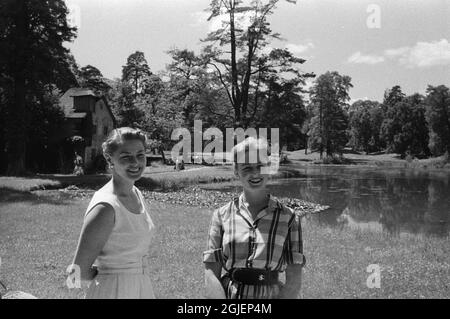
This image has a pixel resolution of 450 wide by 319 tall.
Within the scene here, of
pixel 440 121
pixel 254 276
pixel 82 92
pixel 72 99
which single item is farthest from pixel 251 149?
pixel 440 121

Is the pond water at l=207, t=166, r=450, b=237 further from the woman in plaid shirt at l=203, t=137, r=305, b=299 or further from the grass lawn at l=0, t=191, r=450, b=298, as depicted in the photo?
the woman in plaid shirt at l=203, t=137, r=305, b=299

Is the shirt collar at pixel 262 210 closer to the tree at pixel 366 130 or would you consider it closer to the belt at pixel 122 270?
the belt at pixel 122 270

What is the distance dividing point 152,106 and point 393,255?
42.7 metres

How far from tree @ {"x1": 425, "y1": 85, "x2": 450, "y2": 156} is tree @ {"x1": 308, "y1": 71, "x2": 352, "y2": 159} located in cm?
1405

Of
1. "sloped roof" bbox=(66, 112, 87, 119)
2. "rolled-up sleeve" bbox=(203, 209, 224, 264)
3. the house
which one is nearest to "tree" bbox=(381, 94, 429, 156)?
the house

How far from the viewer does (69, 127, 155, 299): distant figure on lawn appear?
334cm

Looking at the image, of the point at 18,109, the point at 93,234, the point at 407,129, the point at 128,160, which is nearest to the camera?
the point at 93,234

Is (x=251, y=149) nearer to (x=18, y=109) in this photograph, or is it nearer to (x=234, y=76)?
(x=18, y=109)

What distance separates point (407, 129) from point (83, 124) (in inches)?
2389

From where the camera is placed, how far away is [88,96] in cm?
4197

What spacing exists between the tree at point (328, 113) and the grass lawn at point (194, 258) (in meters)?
55.7

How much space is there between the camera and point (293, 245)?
354 centimetres

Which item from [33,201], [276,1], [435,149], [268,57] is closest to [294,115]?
[268,57]

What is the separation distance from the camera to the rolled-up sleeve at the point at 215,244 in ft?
11.9
